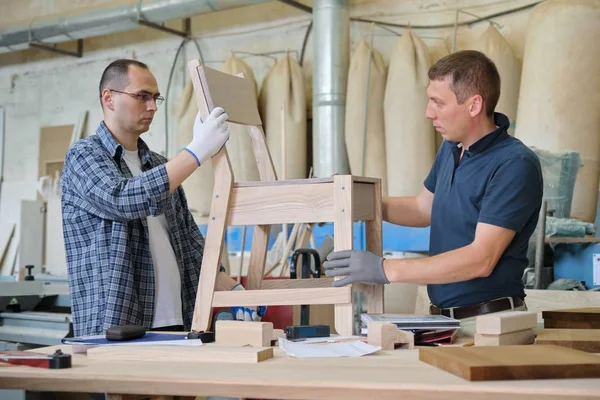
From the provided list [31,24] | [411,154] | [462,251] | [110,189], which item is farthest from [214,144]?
[31,24]

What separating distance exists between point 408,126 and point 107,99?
2.69m

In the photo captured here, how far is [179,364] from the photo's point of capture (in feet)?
4.47

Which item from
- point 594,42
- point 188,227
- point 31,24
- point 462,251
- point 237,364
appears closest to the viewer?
point 237,364

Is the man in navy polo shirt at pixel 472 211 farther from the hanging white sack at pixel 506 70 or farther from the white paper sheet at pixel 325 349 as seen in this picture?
the hanging white sack at pixel 506 70

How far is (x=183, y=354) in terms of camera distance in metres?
1.42

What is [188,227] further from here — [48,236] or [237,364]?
[48,236]

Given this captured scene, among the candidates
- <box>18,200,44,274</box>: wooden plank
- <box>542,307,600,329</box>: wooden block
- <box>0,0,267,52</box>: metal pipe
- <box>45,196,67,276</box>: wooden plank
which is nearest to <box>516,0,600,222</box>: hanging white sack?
<box>0,0,267,52</box>: metal pipe

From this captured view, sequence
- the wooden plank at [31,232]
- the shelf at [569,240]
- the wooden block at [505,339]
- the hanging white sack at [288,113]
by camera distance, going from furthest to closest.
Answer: the wooden plank at [31,232] < the hanging white sack at [288,113] < the shelf at [569,240] < the wooden block at [505,339]

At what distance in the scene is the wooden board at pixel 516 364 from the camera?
1.14m

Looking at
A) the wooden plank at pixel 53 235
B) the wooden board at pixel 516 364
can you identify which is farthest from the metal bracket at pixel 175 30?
the wooden board at pixel 516 364

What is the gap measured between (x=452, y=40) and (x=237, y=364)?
4.11 meters

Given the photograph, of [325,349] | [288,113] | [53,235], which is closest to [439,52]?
[288,113]

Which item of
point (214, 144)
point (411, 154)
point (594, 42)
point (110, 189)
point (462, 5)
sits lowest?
point (110, 189)

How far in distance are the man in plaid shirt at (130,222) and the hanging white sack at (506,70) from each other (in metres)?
2.75
